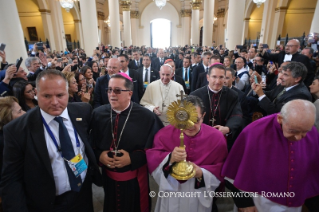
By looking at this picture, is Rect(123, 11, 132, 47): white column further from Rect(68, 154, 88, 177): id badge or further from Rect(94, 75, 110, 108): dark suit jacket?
Rect(68, 154, 88, 177): id badge

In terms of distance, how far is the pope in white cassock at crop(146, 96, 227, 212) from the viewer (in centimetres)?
194

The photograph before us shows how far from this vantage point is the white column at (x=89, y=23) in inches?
383

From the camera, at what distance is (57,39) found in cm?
1493

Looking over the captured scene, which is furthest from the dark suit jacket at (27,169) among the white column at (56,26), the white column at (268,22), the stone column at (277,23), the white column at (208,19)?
the white column at (268,22)

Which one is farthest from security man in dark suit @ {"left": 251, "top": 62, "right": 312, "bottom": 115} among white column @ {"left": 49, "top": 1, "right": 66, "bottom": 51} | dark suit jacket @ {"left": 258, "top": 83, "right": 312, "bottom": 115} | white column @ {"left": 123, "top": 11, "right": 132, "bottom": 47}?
white column @ {"left": 123, "top": 11, "right": 132, "bottom": 47}

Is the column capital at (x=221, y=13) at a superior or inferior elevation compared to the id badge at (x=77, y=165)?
superior

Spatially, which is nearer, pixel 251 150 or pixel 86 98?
pixel 251 150

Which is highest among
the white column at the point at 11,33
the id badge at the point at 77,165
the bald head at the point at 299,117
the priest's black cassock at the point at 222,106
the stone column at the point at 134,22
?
the stone column at the point at 134,22

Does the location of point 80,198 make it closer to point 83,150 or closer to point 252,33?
point 83,150

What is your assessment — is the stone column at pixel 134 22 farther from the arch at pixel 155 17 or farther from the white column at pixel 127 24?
the white column at pixel 127 24

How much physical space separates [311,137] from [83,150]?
7.50 ft

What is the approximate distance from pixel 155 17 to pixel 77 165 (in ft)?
103

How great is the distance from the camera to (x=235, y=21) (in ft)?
27.5

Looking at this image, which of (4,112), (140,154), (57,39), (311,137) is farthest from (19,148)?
(57,39)
